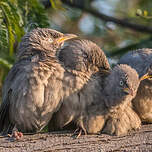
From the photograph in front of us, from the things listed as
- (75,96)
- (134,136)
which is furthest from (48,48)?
(134,136)

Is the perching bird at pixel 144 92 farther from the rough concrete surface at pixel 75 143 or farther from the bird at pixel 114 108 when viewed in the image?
the rough concrete surface at pixel 75 143

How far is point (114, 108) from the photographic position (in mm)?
4352

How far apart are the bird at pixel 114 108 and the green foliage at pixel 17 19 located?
4.03 ft

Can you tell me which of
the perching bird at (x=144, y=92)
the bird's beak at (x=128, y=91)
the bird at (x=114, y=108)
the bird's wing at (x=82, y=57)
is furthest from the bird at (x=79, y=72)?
the perching bird at (x=144, y=92)

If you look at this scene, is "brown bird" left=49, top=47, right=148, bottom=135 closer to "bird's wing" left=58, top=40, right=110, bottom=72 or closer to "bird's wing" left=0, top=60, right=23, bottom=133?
"bird's wing" left=58, top=40, right=110, bottom=72

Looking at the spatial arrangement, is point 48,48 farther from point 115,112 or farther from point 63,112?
point 115,112

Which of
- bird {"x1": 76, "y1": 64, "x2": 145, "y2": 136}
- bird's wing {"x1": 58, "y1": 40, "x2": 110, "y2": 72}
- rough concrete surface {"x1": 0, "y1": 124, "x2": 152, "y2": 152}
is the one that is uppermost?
bird's wing {"x1": 58, "y1": 40, "x2": 110, "y2": 72}

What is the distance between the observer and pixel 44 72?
4.29 meters

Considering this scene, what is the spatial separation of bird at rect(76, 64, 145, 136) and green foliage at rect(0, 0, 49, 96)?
1227 mm

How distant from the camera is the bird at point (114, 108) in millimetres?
4328

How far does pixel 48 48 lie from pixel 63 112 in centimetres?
83

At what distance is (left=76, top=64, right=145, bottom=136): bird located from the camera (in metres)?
4.33

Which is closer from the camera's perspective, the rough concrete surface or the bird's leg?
the rough concrete surface

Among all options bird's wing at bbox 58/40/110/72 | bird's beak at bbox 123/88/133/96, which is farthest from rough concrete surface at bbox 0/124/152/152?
bird's wing at bbox 58/40/110/72
